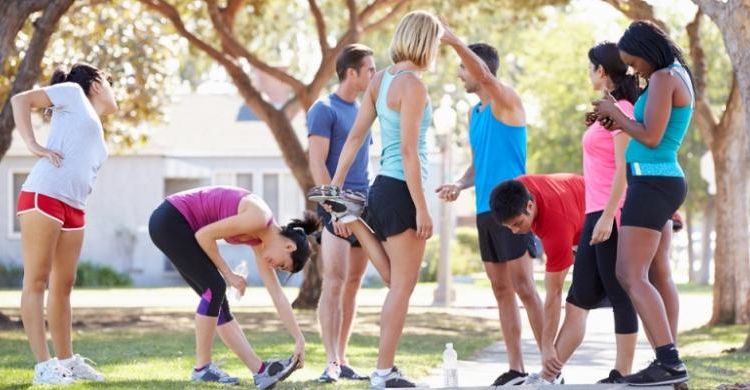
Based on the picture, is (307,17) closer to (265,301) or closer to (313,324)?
(265,301)

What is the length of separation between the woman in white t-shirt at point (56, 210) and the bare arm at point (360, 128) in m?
1.62

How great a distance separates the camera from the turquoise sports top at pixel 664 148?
24.6ft

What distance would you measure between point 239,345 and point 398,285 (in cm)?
115

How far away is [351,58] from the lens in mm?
9602

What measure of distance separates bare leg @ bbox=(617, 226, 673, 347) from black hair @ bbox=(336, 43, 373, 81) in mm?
2736

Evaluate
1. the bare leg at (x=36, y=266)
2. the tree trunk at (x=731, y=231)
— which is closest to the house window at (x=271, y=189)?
the tree trunk at (x=731, y=231)

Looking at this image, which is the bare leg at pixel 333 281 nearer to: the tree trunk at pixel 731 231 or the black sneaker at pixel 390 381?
the black sneaker at pixel 390 381

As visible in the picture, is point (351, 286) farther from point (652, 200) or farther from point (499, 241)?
point (652, 200)

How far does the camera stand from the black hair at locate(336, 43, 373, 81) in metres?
9.60

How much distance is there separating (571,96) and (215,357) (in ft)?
103

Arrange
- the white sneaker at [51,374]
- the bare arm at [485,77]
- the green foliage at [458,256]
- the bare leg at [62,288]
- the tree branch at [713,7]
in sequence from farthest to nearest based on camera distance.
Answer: the green foliage at [458,256] → the tree branch at [713,7] → the bare leg at [62,288] → the white sneaker at [51,374] → the bare arm at [485,77]

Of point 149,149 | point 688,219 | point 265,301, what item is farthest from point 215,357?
point 688,219

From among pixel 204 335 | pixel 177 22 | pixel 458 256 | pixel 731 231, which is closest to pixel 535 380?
pixel 204 335

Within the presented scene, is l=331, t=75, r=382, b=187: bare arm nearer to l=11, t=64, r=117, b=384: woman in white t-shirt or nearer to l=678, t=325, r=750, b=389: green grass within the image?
l=11, t=64, r=117, b=384: woman in white t-shirt
